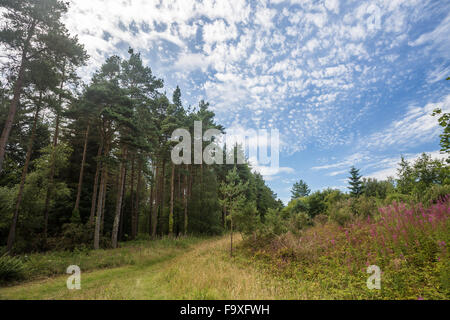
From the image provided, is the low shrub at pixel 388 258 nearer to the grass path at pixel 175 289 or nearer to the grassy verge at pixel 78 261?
the grass path at pixel 175 289

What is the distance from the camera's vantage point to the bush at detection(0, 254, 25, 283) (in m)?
6.79

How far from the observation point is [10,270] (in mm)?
6949

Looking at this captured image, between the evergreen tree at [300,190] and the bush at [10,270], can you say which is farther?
the evergreen tree at [300,190]

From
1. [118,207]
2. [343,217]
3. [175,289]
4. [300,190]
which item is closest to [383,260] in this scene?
[343,217]

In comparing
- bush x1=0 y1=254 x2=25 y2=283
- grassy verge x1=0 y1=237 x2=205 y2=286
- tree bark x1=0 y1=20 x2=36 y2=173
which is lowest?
grassy verge x1=0 y1=237 x2=205 y2=286

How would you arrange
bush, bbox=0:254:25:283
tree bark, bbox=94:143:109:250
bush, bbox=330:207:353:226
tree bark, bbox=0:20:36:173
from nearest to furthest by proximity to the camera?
bush, bbox=0:254:25:283
tree bark, bbox=0:20:36:173
bush, bbox=330:207:353:226
tree bark, bbox=94:143:109:250

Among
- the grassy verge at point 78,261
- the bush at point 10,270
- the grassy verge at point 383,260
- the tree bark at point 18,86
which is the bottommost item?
the grassy verge at point 78,261

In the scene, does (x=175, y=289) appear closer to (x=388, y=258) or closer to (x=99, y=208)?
(x=388, y=258)

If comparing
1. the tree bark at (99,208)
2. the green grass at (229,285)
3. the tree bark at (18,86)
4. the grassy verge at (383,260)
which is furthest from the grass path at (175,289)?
the tree bark at (18,86)

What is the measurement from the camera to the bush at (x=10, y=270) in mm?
6789

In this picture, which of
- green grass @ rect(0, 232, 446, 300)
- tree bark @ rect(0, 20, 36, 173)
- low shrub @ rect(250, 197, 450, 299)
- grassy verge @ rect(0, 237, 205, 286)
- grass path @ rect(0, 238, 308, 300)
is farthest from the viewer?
tree bark @ rect(0, 20, 36, 173)

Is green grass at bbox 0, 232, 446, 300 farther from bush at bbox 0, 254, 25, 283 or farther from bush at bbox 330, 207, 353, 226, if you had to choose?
bush at bbox 330, 207, 353, 226

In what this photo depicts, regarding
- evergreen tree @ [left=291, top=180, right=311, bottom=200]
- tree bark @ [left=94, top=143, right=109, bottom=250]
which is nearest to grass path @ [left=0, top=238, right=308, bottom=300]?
tree bark @ [left=94, top=143, right=109, bottom=250]
